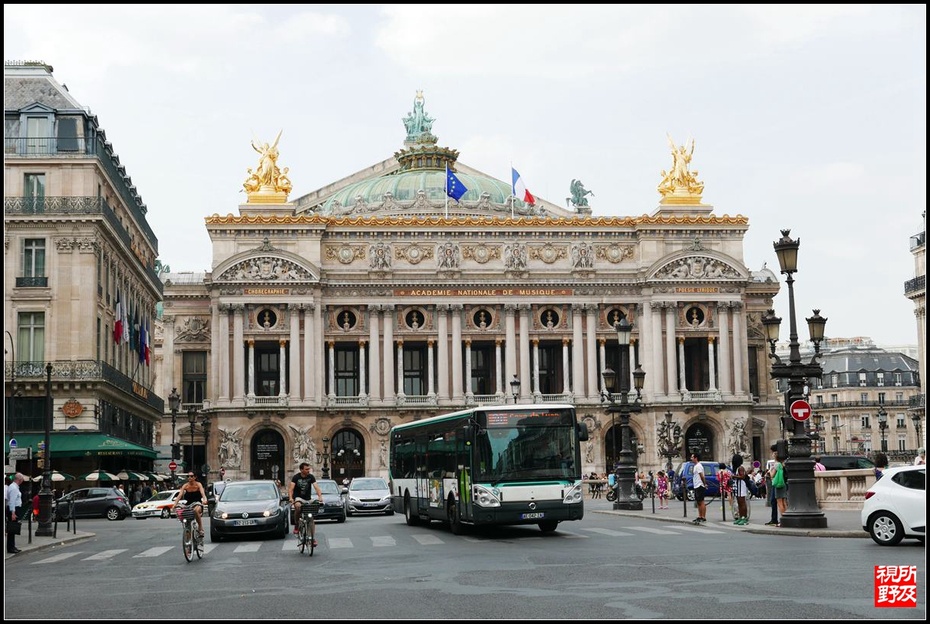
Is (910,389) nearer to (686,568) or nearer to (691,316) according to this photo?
(691,316)

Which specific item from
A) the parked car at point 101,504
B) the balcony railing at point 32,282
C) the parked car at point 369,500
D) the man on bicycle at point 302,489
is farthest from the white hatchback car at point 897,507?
the balcony railing at point 32,282

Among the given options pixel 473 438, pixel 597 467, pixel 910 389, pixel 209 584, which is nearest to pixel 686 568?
pixel 209 584

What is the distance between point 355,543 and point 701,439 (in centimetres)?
6209

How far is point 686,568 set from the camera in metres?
20.7

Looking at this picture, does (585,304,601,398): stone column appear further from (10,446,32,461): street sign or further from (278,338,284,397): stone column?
(10,446,32,461): street sign

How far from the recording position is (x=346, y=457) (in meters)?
88.6

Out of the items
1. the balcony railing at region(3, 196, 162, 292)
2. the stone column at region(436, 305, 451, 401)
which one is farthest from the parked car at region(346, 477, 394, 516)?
the stone column at region(436, 305, 451, 401)

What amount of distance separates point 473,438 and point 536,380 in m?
58.9

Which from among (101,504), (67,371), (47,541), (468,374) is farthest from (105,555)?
(468,374)

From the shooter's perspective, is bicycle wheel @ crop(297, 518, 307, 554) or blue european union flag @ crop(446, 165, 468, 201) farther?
blue european union flag @ crop(446, 165, 468, 201)

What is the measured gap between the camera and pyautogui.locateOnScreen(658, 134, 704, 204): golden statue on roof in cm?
9381

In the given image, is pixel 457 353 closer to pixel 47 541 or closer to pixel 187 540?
pixel 47 541

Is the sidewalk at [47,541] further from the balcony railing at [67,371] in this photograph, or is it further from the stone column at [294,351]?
the stone column at [294,351]

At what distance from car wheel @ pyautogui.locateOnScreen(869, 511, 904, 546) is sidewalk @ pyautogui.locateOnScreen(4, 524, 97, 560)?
19356 mm
